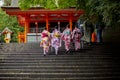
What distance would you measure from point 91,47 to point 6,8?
440 inches

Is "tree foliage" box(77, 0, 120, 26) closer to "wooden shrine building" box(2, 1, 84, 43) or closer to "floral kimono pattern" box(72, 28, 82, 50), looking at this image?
"floral kimono pattern" box(72, 28, 82, 50)

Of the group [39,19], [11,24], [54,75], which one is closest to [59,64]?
[54,75]

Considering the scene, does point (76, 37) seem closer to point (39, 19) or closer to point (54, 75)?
point (54, 75)

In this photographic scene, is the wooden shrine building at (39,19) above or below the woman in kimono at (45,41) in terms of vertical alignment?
above

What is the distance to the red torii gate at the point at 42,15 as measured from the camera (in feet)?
110

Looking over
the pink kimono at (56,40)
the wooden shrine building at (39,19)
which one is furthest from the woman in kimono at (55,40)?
the wooden shrine building at (39,19)

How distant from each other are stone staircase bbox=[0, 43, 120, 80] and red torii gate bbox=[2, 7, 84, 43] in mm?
9722

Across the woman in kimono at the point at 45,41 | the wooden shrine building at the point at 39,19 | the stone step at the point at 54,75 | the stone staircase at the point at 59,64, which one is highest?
the wooden shrine building at the point at 39,19

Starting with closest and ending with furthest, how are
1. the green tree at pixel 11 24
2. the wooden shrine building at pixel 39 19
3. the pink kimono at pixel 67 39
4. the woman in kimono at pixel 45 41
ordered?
the woman in kimono at pixel 45 41, the pink kimono at pixel 67 39, the wooden shrine building at pixel 39 19, the green tree at pixel 11 24

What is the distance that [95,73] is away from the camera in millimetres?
18844

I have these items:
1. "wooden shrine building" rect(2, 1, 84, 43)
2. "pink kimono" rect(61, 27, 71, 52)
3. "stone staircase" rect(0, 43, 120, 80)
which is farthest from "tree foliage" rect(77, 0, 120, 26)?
"wooden shrine building" rect(2, 1, 84, 43)

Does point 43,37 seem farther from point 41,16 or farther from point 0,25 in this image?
point 0,25

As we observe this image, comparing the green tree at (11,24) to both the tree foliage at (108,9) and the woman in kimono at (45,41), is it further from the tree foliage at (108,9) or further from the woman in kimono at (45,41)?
the tree foliage at (108,9)

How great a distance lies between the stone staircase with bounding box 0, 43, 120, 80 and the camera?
61.3 ft
